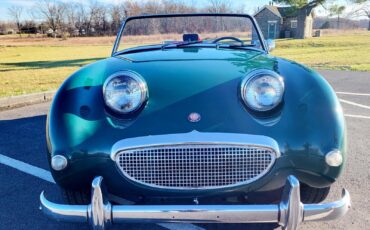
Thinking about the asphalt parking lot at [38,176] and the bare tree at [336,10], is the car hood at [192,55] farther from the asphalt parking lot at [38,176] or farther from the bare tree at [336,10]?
the bare tree at [336,10]

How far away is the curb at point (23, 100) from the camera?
640 cm

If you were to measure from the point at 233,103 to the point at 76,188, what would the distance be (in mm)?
1006

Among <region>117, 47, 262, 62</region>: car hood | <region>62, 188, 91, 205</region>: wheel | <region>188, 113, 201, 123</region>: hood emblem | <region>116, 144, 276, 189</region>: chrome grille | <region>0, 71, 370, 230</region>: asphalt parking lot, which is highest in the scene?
<region>117, 47, 262, 62</region>: car hood

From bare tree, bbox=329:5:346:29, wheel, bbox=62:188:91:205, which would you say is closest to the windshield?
wheel, bbox=62:188:91:205

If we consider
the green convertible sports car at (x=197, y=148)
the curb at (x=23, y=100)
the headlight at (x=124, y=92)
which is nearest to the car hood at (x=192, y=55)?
the green convertible sports car at (x=197, y=148)

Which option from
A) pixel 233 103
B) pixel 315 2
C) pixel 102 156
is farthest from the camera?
pixel 315 2

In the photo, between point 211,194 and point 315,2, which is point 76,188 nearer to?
point 211,194

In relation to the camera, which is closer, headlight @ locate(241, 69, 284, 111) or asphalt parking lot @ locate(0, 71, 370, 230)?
headlight @ locate(241, 69, 284, 111)

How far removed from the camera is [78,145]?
1.89 meters

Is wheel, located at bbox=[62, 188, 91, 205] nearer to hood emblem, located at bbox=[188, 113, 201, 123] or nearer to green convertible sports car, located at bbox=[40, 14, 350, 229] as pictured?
green convertible sports car, located at bbox=[40, 14, 350, 229]

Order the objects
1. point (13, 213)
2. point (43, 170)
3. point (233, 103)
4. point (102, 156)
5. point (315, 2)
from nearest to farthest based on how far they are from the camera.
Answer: point (102, 156), point (233, 103), point (13, 213), point (43, 170), point (315, 2)

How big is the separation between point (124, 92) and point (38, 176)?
1.73 metres

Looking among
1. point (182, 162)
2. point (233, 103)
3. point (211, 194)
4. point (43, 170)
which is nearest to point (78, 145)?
point (182, 162)

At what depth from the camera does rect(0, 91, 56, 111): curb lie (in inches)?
252
